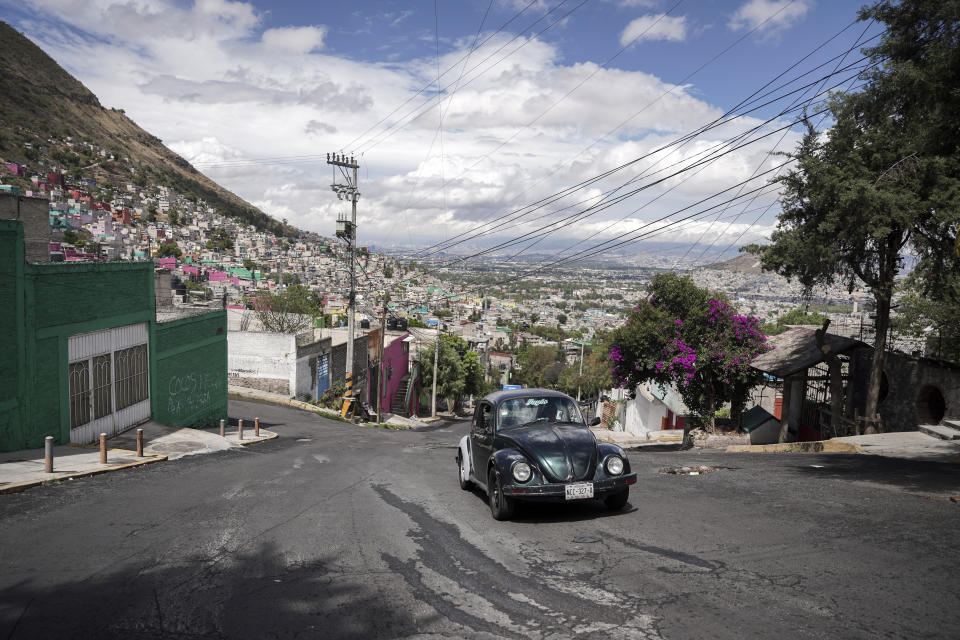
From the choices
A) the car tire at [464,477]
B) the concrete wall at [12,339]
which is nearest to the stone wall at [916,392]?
the car tire at [464,477]

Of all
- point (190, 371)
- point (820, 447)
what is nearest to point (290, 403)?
point (190, 371)

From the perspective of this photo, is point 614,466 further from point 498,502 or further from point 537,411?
point 537,411

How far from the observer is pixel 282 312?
38219 mm

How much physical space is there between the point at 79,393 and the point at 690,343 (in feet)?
58.7

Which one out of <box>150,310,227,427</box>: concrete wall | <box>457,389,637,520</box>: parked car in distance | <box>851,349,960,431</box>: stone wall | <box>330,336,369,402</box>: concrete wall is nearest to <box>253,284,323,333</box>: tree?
<box>330,336,369,402</box>: concrete wall

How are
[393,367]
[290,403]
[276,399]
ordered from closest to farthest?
[290,403] → [276,399] → [393,367]

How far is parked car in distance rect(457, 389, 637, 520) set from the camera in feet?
23.5

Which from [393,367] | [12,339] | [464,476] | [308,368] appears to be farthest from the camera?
[393,367]

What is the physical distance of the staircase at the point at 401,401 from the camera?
171 ft

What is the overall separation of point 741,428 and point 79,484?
22023mm

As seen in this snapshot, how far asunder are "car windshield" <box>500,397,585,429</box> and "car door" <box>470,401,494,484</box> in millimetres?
261

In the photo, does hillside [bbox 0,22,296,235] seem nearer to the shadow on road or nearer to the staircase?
the staircase

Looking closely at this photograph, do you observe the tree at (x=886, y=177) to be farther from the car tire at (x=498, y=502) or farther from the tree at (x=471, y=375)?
the tree at (x=471, y=375)

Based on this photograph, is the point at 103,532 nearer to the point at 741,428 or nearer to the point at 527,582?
the point at 527,582
